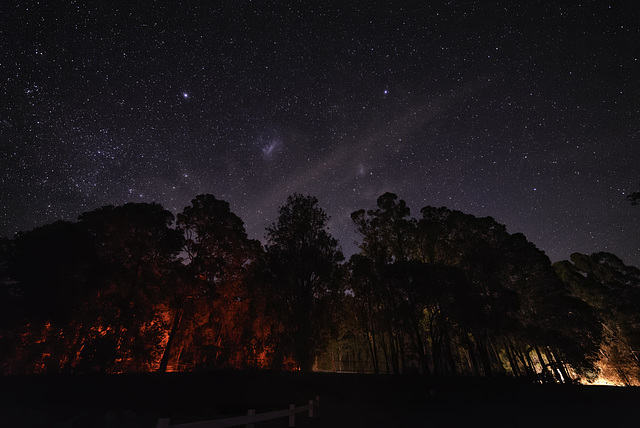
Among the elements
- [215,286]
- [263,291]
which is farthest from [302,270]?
[215,286]

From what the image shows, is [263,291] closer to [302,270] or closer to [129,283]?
[302,270]

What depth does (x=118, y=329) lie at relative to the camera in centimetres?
2355

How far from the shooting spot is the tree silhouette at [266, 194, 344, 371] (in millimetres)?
23281

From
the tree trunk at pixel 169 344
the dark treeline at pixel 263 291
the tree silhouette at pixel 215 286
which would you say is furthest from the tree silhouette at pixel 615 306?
the tree trunk at pixel 169 344

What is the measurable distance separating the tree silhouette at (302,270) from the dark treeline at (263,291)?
10cm

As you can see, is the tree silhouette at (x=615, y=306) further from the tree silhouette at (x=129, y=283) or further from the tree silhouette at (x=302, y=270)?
the tree silhouette at (x=129, y=283)

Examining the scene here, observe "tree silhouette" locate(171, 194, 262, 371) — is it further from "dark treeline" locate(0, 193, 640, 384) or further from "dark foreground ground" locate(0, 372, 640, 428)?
"dark foreground ground" locate(0, 372, 640, 428)

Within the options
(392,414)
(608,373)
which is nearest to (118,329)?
(392,414)

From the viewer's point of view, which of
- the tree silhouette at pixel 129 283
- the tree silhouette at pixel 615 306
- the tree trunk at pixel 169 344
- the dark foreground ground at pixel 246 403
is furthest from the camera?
the tree silhouette at pixel 615 306

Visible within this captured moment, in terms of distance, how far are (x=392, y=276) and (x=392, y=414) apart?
1165cm

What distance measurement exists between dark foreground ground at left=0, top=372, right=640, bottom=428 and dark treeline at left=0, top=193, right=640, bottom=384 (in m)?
5.94

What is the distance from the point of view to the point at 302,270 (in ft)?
80.6

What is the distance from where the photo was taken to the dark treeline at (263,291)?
23578 millimetres

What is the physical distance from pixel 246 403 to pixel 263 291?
1132cm
